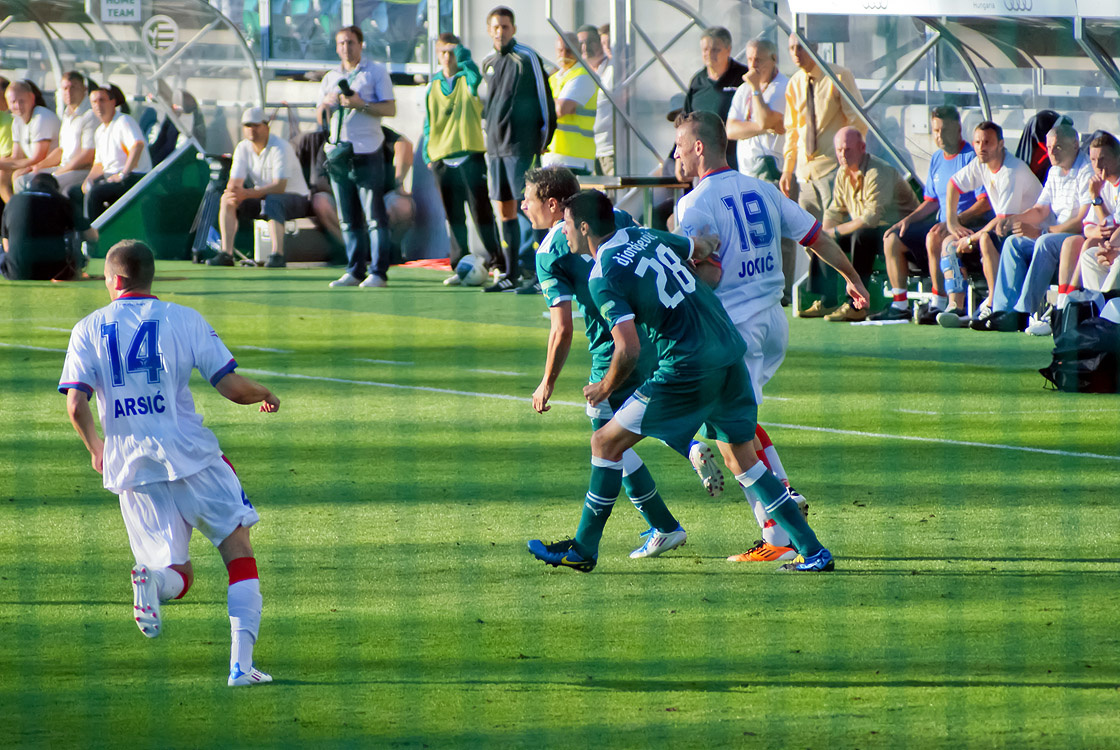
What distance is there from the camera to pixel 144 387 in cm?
523

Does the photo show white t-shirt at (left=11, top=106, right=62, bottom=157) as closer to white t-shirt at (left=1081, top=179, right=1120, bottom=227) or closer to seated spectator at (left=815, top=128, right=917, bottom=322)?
seated spectator at (left=815, top=128, right=917, bottom=322)

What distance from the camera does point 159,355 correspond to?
5.23m

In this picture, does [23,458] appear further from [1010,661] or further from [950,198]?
[950,198]

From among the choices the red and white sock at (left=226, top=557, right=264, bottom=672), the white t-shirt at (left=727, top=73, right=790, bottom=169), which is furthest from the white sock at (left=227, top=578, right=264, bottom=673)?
the white t-shirt at (left=727, top=73, right=790, bottom=169)

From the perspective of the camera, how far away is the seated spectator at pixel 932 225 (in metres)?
14.8

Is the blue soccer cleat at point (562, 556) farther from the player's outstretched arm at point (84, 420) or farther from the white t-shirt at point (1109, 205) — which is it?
the white t-shirt at point (1109, 205)

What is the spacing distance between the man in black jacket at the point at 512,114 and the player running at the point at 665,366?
1064cm

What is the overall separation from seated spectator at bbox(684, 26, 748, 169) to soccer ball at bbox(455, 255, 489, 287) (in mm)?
3083

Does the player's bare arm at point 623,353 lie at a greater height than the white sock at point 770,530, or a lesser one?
greater

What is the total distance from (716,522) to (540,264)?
1.50 meters

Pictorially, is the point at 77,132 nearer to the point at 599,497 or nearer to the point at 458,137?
the point at 458,137

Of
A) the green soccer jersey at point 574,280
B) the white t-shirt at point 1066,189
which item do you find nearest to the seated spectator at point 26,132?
the white t-shirt at point 1066,189

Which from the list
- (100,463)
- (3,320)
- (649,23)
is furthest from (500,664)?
(649,23)

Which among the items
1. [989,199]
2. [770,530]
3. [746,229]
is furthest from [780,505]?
[989,199]
